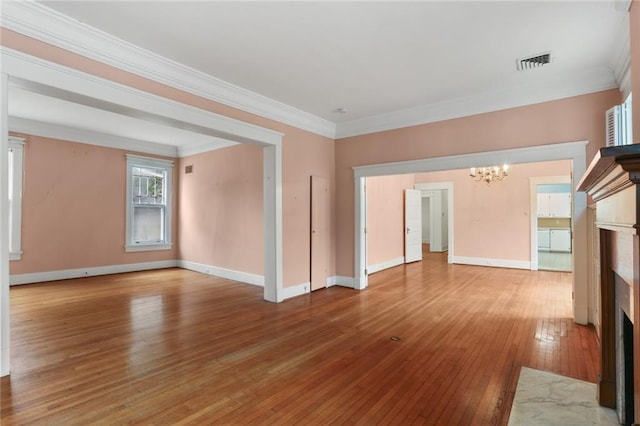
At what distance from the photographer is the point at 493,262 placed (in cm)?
755

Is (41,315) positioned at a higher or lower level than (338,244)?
lower

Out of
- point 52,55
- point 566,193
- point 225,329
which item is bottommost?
point 225,329

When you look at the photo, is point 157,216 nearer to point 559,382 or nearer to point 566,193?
point 559,382

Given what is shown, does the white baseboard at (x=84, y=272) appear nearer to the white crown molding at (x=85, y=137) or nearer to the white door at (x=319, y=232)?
the white crown molding at (x=85, y=137)

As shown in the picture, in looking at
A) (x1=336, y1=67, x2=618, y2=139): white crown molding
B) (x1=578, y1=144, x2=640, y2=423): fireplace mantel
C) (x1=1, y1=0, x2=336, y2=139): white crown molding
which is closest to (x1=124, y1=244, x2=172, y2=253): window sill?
(x1=1, y1=0, x2=336, y2=139): white crown molding

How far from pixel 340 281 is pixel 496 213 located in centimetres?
456

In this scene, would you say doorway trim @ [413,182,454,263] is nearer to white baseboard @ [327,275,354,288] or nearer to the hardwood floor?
the hardwood floor

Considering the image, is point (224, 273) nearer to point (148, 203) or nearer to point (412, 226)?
point (148, 203)

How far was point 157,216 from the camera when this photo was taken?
765 cm

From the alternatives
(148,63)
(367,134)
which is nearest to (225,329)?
(148,63)

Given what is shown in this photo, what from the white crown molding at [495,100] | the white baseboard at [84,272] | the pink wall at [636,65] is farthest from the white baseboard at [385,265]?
the pink wall at [636,65]

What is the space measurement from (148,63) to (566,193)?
1181 cm

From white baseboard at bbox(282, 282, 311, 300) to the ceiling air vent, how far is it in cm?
414

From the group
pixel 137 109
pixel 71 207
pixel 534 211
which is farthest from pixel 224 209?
pixel 534 211
